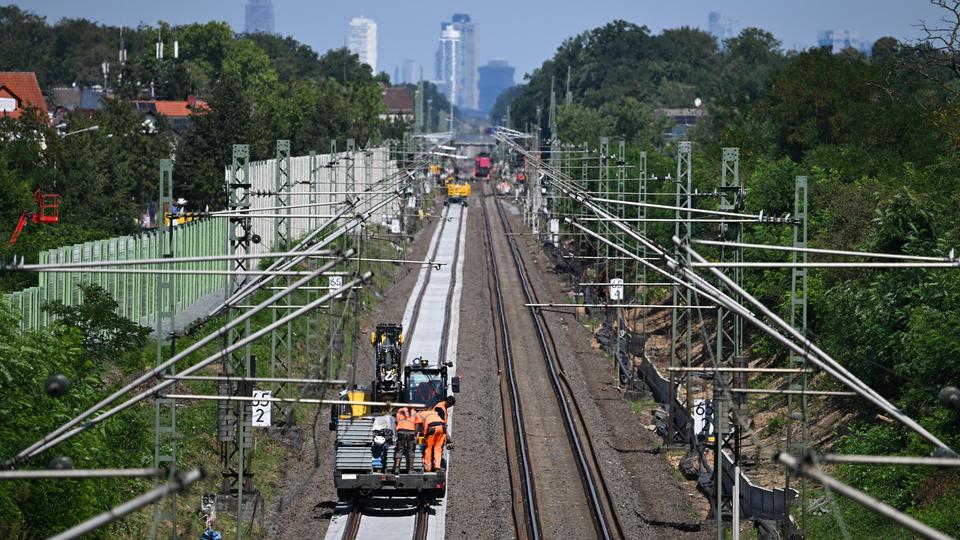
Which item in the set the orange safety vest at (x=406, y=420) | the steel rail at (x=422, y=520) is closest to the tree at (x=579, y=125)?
the orange safety vest at (x=406, y=420)

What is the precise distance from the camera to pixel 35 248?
43.6 m

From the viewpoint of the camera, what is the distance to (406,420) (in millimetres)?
28922

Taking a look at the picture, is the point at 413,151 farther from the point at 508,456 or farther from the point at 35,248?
the point at 508,456

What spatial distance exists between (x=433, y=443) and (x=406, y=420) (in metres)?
0.79

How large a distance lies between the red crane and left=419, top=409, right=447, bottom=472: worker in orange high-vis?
2683 centimetres

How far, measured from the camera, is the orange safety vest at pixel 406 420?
93.8ft

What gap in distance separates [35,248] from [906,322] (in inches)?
1044

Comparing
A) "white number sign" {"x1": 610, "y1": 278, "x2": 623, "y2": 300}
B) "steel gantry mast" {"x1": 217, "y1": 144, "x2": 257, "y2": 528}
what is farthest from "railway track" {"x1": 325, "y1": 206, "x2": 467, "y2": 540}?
"white number sign" {"x1": 610, "y1": 278, "x2": 623, "y2": 300}

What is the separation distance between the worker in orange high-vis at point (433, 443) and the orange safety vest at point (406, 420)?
302 millimetres

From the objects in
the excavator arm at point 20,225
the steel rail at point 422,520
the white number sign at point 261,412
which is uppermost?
the excavator arm at point 20,225

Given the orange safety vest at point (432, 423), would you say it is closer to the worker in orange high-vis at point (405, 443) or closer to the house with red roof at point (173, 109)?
the worker in orange high-vis at point (405, 443)

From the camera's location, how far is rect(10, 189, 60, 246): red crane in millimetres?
52438

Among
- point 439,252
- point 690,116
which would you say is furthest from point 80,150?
point 690,116

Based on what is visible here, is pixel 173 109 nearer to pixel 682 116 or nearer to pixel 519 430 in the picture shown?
pixel 682 116
